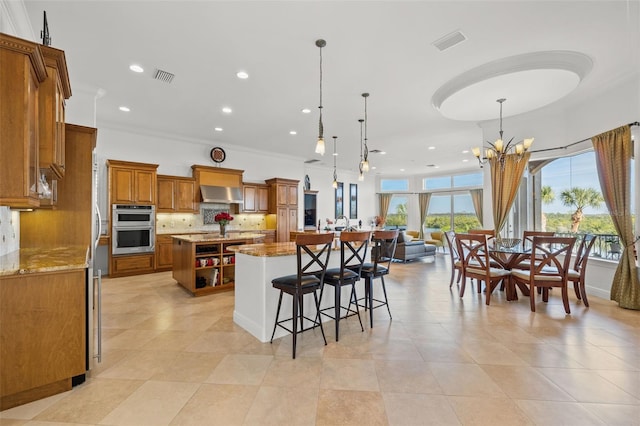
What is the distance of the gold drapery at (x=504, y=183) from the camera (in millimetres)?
5215

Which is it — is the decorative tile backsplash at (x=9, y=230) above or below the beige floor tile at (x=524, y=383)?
above

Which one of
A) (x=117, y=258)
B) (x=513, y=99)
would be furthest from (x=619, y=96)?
(x=117, y=258)

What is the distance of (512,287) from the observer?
4.13 metres

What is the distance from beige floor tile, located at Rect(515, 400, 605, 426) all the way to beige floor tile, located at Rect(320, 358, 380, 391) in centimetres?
98

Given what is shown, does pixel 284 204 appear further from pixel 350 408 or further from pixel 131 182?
pixel 350 408

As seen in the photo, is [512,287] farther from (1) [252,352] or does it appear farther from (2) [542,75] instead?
(1) [252,352]

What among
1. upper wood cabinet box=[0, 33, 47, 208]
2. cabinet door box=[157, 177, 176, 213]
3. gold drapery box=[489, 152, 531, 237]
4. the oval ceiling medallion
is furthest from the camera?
cabinet door box=[157, 177, 176, 213]

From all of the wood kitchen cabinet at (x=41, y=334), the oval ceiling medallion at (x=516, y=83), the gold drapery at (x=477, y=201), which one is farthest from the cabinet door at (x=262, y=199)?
the gold drapery at (x=477, y=201)

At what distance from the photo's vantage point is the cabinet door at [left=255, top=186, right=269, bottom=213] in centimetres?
792

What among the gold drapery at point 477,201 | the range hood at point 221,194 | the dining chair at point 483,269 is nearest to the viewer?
the dining chair at point 483,269

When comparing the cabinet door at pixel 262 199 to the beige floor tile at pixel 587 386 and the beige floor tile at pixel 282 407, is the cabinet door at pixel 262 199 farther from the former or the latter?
the beige floor tile at pixel 587 386

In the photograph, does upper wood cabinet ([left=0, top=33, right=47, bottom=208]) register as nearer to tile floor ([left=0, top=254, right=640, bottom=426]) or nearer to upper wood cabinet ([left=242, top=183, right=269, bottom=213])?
tile floor ([left=0, top=254, right=640, bottom=426])

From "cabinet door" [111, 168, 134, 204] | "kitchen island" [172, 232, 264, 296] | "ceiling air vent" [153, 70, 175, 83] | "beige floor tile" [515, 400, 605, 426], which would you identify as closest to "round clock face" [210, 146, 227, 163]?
"cabinet door" [111, 168, 134, 204]

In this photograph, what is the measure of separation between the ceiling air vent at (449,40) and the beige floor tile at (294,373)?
3486mm
